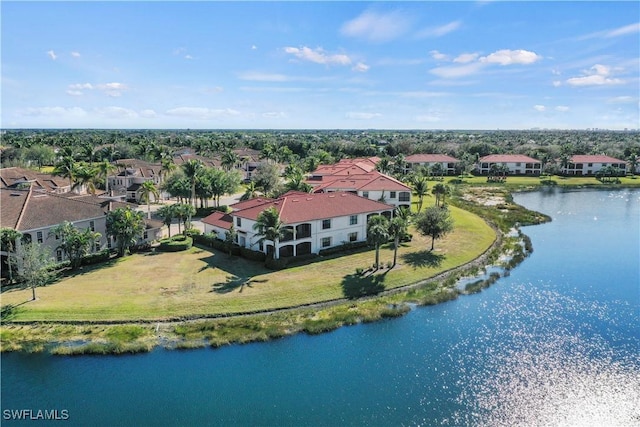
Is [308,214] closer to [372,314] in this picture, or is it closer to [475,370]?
[372,314]

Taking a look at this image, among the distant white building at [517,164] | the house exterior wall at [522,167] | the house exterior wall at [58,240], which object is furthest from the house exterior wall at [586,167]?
the house exterior wall at [58,240]

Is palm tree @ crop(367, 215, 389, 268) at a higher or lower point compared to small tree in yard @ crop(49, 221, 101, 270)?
higher

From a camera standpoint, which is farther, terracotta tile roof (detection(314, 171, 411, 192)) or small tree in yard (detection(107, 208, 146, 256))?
terracotta tile roof (detection(314, 171, 411, 192))

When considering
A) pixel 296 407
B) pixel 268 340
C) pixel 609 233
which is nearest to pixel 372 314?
pixel 268 340

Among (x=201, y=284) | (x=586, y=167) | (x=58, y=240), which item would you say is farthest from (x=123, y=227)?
(x=586, y=167)

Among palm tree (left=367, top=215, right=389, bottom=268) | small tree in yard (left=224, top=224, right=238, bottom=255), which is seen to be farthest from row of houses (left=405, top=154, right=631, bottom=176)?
palm tree (left=367, top=215, right=389, bottom=268)

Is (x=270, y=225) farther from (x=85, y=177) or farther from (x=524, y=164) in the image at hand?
(x=524, y=164)

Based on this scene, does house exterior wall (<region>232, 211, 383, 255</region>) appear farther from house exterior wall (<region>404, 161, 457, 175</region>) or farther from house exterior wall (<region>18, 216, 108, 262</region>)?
house exterior wall (<region>404, 161, 457, 175</region>)
